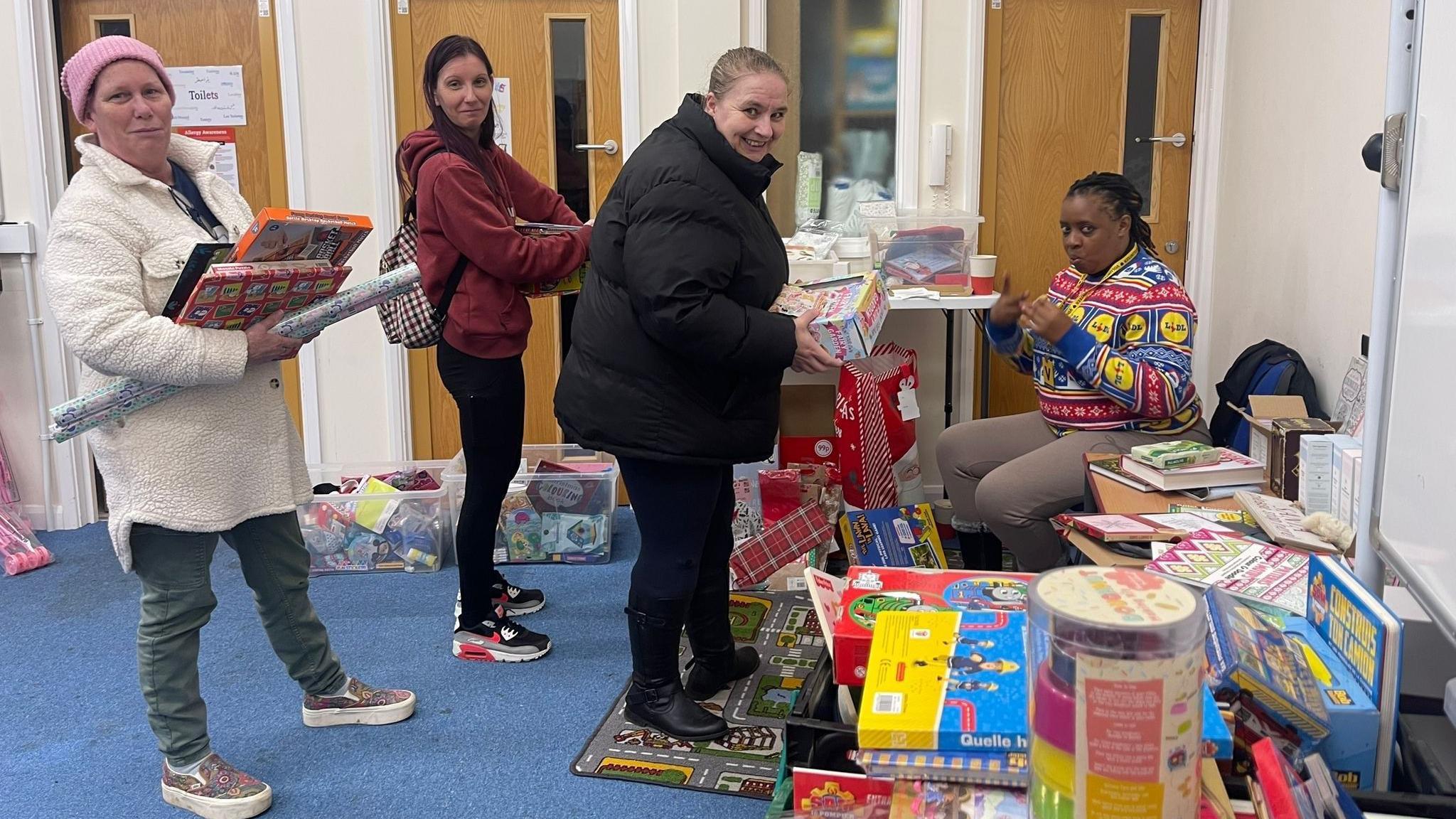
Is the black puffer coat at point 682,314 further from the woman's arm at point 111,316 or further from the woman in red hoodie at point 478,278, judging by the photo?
the woman's arm at point 111,316

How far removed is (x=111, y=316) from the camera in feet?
6.01

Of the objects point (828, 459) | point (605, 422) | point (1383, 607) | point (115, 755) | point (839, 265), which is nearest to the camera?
point (1383, 607)

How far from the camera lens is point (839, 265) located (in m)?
3.44

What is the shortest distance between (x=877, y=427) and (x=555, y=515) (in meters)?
1.07

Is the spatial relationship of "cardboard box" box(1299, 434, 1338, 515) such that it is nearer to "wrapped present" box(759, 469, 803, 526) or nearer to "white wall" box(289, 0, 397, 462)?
"wrapped present" box(759, 469, 803, 526)

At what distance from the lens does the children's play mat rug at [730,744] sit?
221 cm

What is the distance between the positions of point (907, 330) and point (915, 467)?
60 centimetres

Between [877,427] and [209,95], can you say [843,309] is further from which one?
[209,95]

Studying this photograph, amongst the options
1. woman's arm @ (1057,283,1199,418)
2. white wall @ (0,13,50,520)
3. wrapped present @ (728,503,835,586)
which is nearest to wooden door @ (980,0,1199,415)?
wrapped present @ (728,503,835,586)

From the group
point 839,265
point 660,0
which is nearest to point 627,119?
point 660,0

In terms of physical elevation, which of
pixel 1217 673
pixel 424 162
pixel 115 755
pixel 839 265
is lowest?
pixel 115 755

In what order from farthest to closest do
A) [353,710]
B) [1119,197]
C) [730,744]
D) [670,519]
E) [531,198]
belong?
[531,198] → [1119,197] → [353,710] → [730,744] → [670,519]

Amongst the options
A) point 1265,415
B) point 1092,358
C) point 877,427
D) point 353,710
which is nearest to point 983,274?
point 877,427

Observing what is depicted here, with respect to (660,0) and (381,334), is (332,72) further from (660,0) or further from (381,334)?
(660,0)
